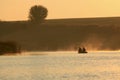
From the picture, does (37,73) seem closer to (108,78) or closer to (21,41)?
(108,78)

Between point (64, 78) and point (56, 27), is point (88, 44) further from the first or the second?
point (64, 78)

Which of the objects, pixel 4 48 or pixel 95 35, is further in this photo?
pixel 95 35

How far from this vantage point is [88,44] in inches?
5389

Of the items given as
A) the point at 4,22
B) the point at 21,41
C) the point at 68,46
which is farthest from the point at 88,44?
the point at 4,22

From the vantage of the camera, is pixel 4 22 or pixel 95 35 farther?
pixel 4 22

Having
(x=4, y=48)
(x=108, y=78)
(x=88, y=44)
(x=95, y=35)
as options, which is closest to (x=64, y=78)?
(x=108, y=78)

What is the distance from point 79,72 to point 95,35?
80.5 m

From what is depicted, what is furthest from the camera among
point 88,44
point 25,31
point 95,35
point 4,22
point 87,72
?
point 4,22

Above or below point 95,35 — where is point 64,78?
below

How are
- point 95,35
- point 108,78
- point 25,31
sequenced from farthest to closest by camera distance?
1. point 25,31
2. point 95,35
3. point 108,78

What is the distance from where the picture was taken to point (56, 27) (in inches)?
6097

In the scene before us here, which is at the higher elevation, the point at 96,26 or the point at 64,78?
the point at 96,26

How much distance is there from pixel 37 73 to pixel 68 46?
7923 centimetres

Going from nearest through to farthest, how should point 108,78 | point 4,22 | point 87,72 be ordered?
point 108,78
point 87,72
point 4,22
